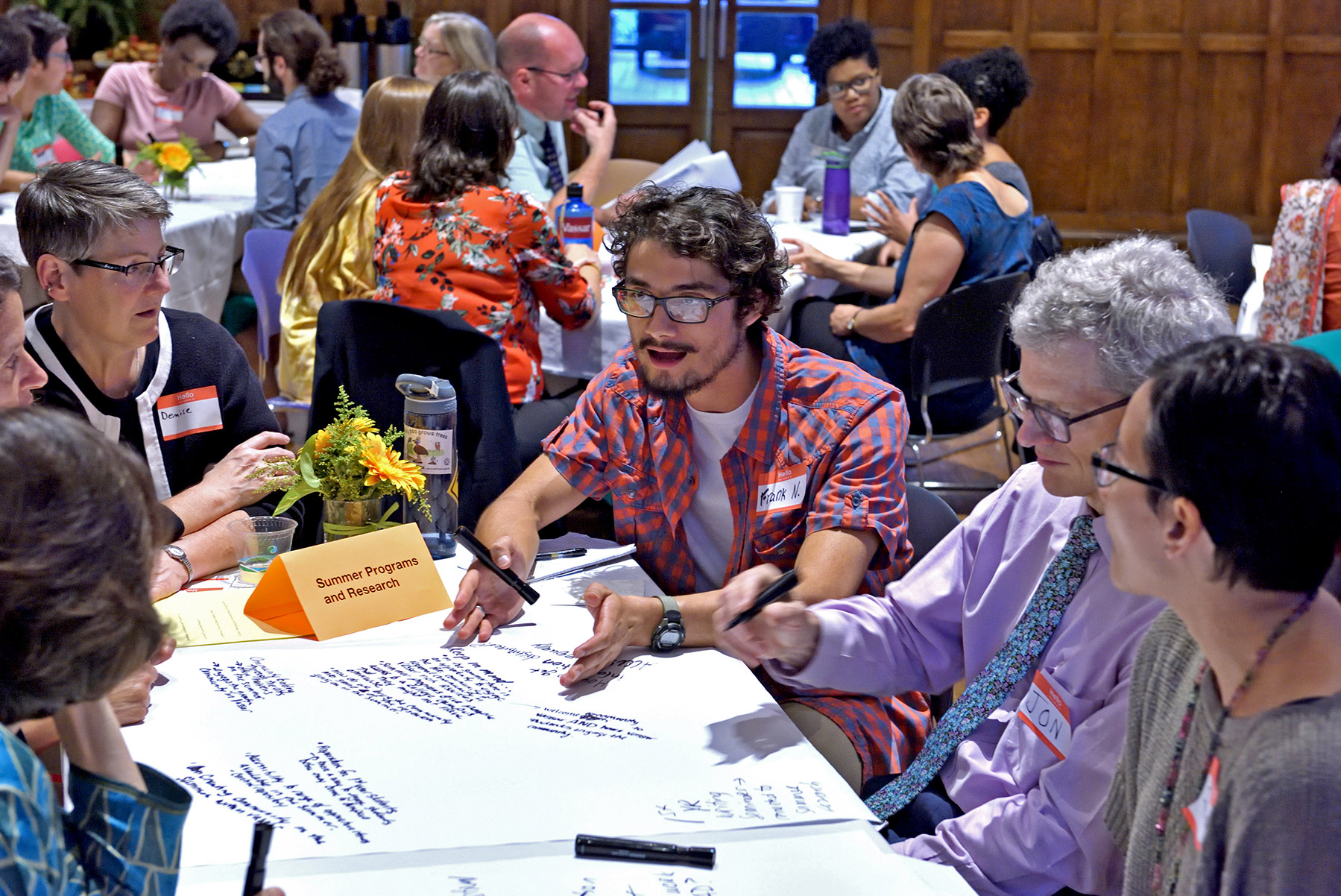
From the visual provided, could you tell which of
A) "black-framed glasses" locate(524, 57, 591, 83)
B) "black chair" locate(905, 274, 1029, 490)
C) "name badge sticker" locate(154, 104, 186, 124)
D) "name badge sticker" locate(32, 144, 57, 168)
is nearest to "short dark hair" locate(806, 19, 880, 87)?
"black-framed glasses" locate(524, 57, 591, 83)

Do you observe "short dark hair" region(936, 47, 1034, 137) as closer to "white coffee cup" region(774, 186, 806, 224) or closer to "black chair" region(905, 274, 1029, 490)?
"white coffee cup" region(774, 186, 806, 224)

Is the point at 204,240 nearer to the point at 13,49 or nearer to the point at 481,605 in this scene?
the point at 13,49

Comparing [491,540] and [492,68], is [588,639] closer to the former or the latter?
[491,540]

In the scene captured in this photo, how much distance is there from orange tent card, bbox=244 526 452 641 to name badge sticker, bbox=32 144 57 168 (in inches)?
153

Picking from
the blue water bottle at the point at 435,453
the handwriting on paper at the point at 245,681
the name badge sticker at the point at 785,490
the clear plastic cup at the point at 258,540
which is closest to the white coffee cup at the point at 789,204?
the blue water bottle at the point at 435,453

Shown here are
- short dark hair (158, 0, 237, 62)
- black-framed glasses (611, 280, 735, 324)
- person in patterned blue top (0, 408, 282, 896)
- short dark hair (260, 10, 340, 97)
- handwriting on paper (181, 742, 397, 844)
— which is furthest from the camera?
short dark hair (158, 0, 237, 62)

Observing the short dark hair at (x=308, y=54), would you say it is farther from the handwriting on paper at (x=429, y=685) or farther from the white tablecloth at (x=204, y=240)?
the handwriting on paper at (x=429, y=685)

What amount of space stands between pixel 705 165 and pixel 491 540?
2.88 metres

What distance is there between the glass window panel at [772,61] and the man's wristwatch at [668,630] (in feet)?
20.7

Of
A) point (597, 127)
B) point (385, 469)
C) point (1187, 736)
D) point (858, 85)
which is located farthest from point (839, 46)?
point (1187, 736)

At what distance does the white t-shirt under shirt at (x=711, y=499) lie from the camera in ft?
6.72

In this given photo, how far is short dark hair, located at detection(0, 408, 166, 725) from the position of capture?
859 millimetres

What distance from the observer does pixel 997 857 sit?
1.48 m

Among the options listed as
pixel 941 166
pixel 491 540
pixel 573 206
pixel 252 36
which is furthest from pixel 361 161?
pixel 252 36
